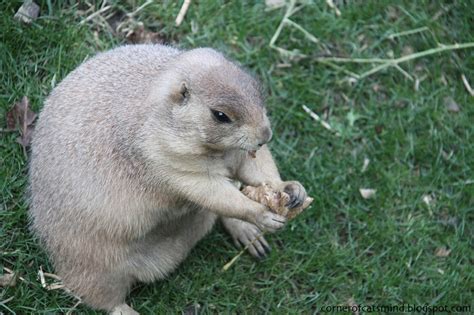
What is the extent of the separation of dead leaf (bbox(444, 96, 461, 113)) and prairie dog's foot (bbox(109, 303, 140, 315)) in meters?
3.02

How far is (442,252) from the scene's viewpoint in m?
5.27

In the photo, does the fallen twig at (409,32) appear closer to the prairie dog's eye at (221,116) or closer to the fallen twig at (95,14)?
the fallen twig at (95,14)

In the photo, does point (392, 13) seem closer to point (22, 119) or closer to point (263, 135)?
point (263, 135)

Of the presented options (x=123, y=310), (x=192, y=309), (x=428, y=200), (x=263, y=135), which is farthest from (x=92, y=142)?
→ (x=428, y=200)

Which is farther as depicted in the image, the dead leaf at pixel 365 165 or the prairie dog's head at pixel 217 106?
the dead leaf at pixel 365 165

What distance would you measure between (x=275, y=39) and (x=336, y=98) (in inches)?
26.8

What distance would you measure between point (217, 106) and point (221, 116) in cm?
6

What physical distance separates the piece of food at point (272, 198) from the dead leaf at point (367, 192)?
1.12 meters

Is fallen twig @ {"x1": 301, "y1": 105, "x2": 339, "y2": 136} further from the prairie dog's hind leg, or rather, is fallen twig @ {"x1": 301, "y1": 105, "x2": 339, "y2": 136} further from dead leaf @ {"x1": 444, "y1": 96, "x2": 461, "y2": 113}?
the prairie dog's hind leg

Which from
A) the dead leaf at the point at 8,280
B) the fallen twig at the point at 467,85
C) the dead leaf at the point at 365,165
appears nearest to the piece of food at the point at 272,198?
the dead leaf at the point at 365,165

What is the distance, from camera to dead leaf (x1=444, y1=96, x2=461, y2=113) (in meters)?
5.85

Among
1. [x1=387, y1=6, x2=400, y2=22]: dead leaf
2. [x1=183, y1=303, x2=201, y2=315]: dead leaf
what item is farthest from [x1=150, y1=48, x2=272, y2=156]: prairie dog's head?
[x1=387, y1=6, x2=400, y2=22]: dead leaf

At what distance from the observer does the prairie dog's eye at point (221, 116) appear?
146 inches

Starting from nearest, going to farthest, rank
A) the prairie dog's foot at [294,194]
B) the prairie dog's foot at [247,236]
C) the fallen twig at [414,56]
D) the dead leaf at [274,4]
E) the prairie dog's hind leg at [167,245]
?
1. the prairie dog's foot at [294,194]
2. the prairie dog's hind leg at [167,245]
3. the prairie dog's foot at [247,236]
4. the fallen twig at [414,56]
5. the dead leaf at [274,4]
